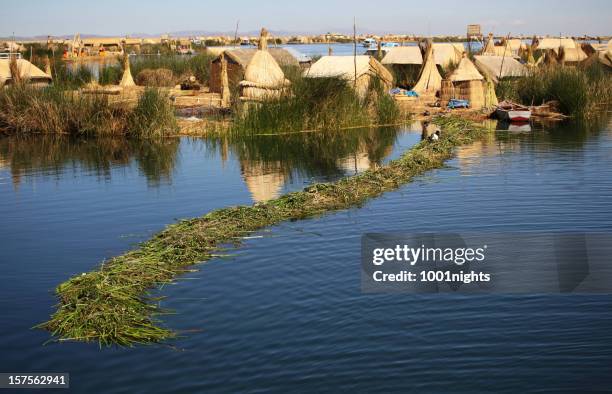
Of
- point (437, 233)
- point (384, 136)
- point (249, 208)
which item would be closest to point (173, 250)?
point (249, 208)

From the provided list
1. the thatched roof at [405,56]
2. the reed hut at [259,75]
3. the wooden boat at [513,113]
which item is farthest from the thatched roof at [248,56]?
the wooden boat at [513,113]

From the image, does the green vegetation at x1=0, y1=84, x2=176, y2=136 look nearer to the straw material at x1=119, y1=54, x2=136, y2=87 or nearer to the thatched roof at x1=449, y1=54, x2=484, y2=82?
the straw material at x1=119, y1=54, x2=136, y2=87

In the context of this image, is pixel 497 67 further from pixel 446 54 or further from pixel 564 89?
pixel 446 54

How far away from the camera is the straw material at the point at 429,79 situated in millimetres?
34500

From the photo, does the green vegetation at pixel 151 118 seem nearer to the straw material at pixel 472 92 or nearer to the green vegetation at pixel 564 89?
the straw material at pixel 472 92

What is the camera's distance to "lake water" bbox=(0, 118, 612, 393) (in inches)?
275

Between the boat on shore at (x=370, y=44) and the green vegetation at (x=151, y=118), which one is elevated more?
the boat on shore at (x=370, y=44)

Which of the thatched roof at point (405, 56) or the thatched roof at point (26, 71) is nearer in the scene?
the thatched roof at point (26, 71)

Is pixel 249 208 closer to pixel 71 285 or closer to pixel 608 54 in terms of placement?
pixel 71 285

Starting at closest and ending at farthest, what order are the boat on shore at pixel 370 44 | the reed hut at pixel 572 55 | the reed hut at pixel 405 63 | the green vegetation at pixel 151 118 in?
the green vegetation at pixel 151 118
the reed hut at pixel 405 63
the reed hut at pixel 572 55
the boat on shore at pixel 370 44

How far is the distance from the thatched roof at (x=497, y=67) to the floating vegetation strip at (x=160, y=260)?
17222mm

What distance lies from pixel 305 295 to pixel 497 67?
26462mm

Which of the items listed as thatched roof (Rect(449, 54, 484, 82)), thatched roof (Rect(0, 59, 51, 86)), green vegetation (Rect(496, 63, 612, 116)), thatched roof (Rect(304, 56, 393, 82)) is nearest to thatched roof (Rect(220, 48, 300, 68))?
thatched roof (Rect(304, 56, 393, 82))

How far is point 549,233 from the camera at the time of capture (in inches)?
→ 441
